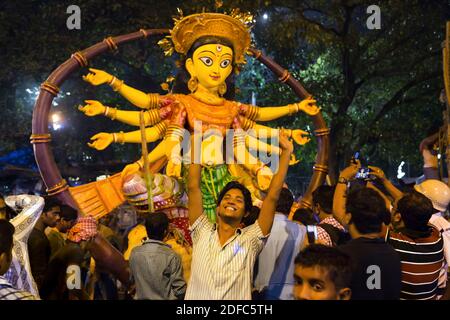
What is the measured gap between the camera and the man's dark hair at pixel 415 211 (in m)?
3.55

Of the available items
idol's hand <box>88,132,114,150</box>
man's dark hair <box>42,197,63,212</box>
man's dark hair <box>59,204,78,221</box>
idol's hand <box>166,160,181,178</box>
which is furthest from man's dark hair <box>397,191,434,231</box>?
idol's hand <box>88,132,114,150</box>

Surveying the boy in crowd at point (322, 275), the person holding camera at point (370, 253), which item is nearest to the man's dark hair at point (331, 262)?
the boy in crowd at point (322, 275)

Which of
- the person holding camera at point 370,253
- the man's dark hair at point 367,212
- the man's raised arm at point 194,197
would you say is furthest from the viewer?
the man's raised arm at point 194,197

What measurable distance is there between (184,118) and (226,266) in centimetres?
350

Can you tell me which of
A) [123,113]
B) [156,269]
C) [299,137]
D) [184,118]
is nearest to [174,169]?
[184,118]

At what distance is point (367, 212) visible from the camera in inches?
128

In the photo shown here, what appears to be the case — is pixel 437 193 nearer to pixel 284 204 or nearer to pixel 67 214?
pixel 284 204

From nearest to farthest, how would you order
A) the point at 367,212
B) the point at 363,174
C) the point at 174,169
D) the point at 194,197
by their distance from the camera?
the point at 367,212 → the point at 194,197 → the point at 363,174 → the point at 174,169

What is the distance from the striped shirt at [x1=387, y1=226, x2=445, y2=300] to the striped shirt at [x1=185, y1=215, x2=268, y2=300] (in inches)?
32.6

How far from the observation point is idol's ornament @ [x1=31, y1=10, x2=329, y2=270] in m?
6.48

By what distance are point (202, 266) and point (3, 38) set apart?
8570mm

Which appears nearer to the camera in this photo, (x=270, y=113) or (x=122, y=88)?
(x=122, y=88)

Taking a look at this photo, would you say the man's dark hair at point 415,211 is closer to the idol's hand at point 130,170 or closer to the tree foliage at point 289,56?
the idol's hand at point 130,170
